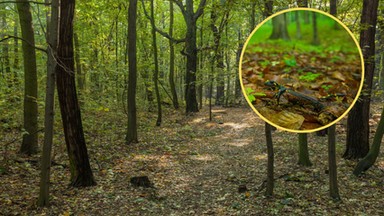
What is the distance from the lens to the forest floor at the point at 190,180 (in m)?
6.66

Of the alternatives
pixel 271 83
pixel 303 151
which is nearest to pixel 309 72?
pixel 271 83

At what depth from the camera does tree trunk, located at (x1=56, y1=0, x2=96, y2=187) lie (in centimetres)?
684

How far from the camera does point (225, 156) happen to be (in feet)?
36.0

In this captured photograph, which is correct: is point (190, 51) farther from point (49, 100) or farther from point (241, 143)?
point (49, 100)

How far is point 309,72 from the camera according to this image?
1926mm

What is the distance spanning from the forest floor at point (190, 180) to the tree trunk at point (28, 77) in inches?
20.9

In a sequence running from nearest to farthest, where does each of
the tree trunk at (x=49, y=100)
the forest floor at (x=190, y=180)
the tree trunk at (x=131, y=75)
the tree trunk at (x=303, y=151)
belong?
the tree trunk at (x=49, y=100), the forest floor at (x=190, y=180), the tree trunk at (x=303, y=151), the tree trunk at (x=131, y=75)

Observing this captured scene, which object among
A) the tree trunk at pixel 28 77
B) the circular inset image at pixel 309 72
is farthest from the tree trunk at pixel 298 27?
the tree trunk at pixel 28 77

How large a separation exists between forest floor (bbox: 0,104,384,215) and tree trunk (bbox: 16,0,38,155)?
53 cm

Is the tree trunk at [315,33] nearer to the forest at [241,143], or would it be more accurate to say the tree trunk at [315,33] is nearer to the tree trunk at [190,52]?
the forest at [241,143]

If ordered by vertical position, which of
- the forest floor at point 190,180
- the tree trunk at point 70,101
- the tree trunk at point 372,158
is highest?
the tree trunk at point 70,101

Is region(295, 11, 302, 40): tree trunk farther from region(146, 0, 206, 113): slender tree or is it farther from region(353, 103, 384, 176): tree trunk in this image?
region(146, 0, 206, 113): slender tree

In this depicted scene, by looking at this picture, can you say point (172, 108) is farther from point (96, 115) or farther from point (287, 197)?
point (287, 197)

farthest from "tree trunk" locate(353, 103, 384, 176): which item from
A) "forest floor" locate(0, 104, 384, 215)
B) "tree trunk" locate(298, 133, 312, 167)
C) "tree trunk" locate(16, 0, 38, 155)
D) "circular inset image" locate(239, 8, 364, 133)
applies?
"tree trunk" locate(16, 0, 38, 155)
